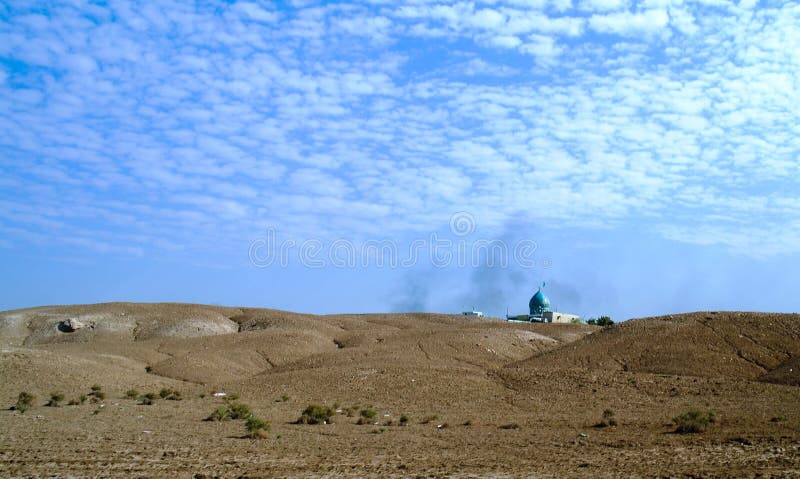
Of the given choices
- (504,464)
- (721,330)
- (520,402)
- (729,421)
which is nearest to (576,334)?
(721,330)

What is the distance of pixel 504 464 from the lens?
18.8 meters

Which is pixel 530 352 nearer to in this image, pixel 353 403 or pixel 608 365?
pixel 608 365

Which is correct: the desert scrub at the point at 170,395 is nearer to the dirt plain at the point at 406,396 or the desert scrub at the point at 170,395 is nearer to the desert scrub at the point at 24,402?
the dirt plain at the point at 406,396

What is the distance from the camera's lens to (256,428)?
25.0m

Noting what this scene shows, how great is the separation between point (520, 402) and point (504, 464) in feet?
54.9

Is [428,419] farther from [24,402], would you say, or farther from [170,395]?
[24,402]

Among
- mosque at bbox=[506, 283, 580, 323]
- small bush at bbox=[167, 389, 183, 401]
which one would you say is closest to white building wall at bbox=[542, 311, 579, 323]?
mosque at bbox=[506, 283, 580, 323]

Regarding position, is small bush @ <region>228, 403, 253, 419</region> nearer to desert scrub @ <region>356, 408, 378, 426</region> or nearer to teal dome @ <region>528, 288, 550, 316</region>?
desert scrub @ <region>356, 408, 378, 426</region>

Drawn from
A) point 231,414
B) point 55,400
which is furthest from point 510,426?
point 55,400

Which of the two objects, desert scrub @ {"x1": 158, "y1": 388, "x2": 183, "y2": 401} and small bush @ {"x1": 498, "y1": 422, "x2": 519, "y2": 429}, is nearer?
small bush @ {"x1": 498, "y1": 422, "x2": 519, "y2": 429}

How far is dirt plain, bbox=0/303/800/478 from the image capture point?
19.0m

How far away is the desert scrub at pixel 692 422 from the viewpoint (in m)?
23.7

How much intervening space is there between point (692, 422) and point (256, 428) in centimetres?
1465

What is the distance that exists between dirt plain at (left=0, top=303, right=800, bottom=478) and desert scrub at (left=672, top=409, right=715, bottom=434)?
12.2 inches
